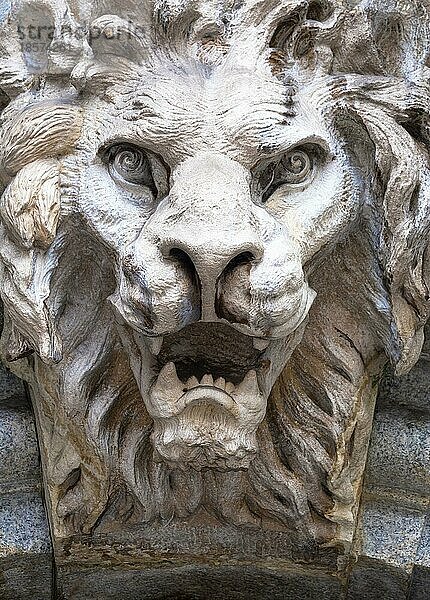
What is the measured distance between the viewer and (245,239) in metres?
1.04

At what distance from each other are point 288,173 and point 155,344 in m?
0.24

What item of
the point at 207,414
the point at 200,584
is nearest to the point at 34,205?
the point at 207,414

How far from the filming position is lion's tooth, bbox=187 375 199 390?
1.18 meters

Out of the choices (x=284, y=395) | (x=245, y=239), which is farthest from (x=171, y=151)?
(x=284, y=395)

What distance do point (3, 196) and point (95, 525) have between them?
1.54 ft

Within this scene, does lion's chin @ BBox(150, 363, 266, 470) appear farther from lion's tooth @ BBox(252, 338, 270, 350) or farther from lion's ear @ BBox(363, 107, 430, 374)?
lion's ear @ BBox(363, 107, 430, 374)

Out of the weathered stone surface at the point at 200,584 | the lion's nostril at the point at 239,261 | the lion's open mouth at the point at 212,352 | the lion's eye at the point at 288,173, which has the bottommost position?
the weathered stone surface at the point at 200,584

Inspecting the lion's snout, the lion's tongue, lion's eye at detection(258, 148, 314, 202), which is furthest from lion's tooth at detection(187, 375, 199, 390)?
lion's eye at detection(258, 148, 314, 202)

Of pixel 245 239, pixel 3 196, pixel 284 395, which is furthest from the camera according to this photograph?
pixel 284 395

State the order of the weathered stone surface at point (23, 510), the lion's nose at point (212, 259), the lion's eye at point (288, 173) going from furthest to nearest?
the weathered stone surface at point (23, 510), the lion's eye at point (288, 173), the lion's nose at point (212, 259)

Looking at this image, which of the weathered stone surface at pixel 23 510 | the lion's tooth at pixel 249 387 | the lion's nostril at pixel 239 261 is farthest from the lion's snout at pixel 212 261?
the weathered stone surface at pixel 23 510

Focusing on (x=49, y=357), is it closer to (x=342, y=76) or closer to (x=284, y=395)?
(x=284, y=395)

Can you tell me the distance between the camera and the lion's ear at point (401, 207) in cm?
115

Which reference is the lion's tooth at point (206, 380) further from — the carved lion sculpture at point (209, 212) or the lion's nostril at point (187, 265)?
the lion's nostril at point (187, 265)
